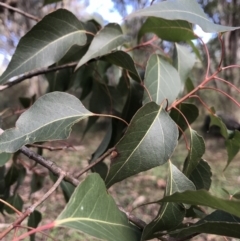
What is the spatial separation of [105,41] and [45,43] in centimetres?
10

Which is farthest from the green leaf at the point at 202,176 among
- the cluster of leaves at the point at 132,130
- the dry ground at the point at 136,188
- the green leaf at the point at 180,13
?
the dry ground at the point at 136,188

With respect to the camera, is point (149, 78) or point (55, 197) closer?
point (149, 78)

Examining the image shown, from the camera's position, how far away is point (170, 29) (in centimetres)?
58

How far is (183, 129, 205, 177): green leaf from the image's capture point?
1.52 ft

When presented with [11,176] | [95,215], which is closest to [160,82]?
[95,215]

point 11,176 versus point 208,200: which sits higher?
point 208,200

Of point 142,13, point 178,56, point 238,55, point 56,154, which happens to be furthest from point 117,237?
point 238,55

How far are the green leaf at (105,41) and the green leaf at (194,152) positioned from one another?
20cm

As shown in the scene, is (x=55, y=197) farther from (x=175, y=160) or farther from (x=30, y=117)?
(x=30, y=117)

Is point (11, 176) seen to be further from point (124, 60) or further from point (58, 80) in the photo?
point (124, 60)

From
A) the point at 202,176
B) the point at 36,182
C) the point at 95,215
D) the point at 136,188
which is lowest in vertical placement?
the point at 136,188

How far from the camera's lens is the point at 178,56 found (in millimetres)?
663

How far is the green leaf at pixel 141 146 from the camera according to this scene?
1.26 feet

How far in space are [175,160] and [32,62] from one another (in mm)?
2793
